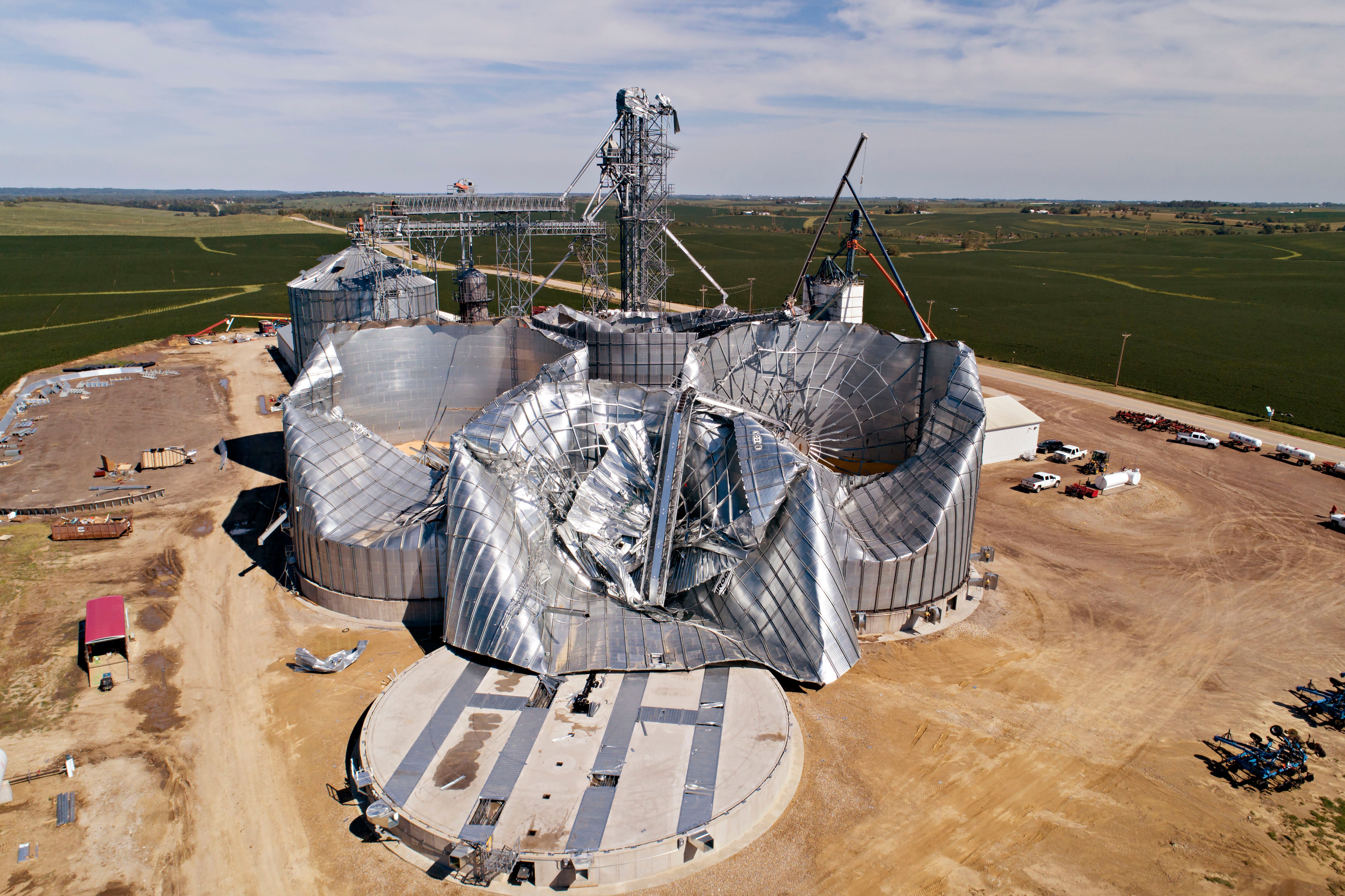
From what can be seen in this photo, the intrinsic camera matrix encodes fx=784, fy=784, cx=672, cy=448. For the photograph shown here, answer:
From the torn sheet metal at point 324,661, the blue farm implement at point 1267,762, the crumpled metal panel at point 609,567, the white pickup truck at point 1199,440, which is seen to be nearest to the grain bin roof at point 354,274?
the crumpled metal panel at point 609,567

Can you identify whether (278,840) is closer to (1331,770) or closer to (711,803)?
(711,803)

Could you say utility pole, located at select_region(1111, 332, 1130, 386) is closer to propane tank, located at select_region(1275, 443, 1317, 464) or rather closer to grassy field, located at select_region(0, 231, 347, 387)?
propane tank, located at select_region(1275, 443, 1317, 464)

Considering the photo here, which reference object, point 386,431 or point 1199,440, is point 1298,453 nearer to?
point 1199,440

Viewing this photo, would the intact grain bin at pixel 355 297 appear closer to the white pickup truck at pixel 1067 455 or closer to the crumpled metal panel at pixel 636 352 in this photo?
the crumpled metal panel at pixel 636 352

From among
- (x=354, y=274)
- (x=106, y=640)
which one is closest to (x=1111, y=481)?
(x=106, y=640)

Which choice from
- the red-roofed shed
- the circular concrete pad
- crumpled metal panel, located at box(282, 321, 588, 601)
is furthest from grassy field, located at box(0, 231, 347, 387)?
the circular concrete pad

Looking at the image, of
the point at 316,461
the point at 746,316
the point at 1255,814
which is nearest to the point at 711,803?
the point at 1255,814

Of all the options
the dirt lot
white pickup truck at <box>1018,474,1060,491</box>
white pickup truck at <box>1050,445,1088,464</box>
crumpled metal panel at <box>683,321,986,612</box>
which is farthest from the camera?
white pickup truck at <box>1050,445,1088,464</box>
